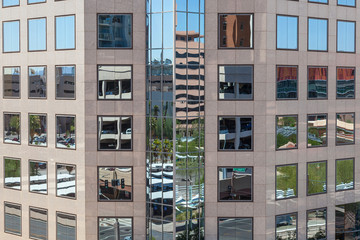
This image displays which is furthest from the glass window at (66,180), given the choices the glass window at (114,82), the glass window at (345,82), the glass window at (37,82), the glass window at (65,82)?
the glass window at (345,82)

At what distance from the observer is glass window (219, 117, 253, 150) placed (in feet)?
85.6

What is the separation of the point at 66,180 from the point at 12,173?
4981 mm

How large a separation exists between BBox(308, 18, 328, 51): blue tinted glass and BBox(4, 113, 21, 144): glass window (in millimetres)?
19560

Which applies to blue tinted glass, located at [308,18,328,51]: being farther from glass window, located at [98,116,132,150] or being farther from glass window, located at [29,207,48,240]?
glass window, located at [29,207,48,240]

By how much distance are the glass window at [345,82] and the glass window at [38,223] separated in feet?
67.7

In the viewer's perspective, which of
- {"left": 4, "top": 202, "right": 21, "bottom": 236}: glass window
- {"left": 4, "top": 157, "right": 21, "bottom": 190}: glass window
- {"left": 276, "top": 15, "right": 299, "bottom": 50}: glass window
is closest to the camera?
{"left": 276, "top": 15, "right": 299, "bottom": 50}: glass window

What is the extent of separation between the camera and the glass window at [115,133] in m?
26.4

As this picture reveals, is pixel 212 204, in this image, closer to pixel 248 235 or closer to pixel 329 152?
pixel 248 235

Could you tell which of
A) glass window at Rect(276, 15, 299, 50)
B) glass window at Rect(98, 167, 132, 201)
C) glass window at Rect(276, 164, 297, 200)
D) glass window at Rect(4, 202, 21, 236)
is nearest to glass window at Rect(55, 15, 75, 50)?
glass window at Rect(98, 167, 132, 201)

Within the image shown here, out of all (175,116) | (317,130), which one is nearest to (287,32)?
(317,130)

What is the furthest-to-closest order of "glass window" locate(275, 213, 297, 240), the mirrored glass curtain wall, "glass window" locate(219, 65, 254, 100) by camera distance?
"glass window" locate(275, 213, 297, 240) → "glass window" locate(219, 65, 254, 100) → the mirrored glass curtain wall

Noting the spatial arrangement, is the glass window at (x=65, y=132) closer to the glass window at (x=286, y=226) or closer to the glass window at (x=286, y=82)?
the glass window at (x=286, y=82)

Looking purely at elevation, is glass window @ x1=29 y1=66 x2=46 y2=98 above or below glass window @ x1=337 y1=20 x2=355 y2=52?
below

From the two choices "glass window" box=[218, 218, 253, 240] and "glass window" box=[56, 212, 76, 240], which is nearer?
"glass window" box=[218, 218, 253, 240]
